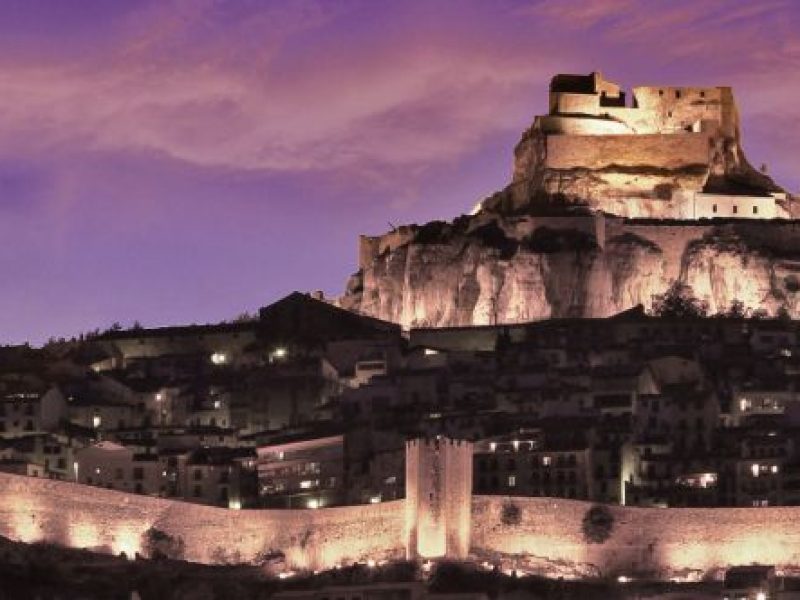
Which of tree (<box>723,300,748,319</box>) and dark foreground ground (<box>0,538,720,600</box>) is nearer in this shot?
dark foreground ground (<box>0,538,720,600</box>)

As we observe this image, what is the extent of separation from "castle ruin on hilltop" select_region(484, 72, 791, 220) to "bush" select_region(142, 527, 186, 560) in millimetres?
30186

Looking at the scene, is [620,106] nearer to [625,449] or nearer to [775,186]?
[775,186]

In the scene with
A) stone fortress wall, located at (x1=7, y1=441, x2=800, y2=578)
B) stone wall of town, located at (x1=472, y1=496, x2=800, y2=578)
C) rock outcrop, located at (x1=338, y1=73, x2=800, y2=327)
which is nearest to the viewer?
stone fortress wall, located at (x1=7, y1=441, x2=800, y2=578)

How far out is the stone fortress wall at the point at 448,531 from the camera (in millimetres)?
62438

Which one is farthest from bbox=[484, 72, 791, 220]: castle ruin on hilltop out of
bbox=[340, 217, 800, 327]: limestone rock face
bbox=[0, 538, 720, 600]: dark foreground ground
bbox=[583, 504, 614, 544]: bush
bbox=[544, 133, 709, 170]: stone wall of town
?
bbox=[0, 538, 720, 600]: dark foreground ground

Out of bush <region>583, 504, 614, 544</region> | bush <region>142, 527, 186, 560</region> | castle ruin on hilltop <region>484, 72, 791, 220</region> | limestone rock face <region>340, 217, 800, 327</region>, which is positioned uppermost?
castle ruin on hilltop <region>484, 72, 791, 220</region>

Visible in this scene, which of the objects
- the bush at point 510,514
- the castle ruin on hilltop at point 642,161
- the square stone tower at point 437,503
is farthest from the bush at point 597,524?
the castle ruin on hilltop at point 642,161

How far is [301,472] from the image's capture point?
70.6 meters

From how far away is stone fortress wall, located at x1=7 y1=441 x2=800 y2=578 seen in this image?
62.4 metres

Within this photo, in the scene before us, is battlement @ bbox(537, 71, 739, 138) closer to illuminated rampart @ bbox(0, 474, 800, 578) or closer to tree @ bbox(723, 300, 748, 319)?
tree @ bbox(723, 300, 748, 319)

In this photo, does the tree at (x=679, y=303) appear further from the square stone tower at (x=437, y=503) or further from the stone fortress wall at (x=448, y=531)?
the square stone tower at (x=437, y=503)

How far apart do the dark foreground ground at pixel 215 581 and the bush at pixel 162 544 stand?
0.71m

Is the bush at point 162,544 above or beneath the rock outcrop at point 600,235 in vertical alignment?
beneath

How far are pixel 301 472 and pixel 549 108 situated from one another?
29.1 m
